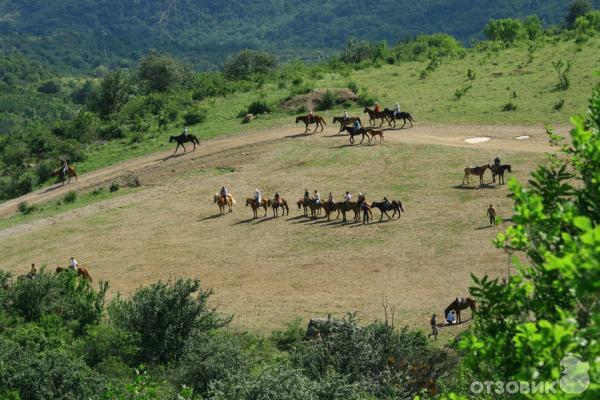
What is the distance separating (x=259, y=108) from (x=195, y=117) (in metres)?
4.50

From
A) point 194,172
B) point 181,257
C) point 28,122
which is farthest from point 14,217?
point 28,122

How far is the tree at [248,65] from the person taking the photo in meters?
72.5

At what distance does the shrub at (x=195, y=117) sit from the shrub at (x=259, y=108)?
3388 millimetres

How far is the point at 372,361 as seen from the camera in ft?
60.7

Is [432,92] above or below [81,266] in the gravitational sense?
above

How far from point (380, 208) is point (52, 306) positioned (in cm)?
1426

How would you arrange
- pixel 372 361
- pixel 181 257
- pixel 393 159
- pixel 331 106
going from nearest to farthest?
1. pixel 372 361
2. pixel 181 257
3. pixel 393 159
4. pixel 331 106

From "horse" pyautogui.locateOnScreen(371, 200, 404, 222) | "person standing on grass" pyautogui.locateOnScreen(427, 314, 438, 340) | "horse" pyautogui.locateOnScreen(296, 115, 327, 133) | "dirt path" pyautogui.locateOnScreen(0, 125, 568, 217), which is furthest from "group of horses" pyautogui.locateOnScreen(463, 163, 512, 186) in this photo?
"person standing on grass" pyautogui.locateOnScreen(427, 314, 438, 340)

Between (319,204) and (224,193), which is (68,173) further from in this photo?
(319,204)

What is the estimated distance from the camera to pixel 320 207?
1411 inches

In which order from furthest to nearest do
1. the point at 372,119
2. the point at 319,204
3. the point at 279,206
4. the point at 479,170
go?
the point at 372,119 → the point at 279,206 → the point at 479,170 → the point at 319,204

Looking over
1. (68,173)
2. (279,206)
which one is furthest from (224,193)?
(68,173)

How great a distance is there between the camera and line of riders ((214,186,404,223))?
3428cm

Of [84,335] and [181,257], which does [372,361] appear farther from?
[181,257]
